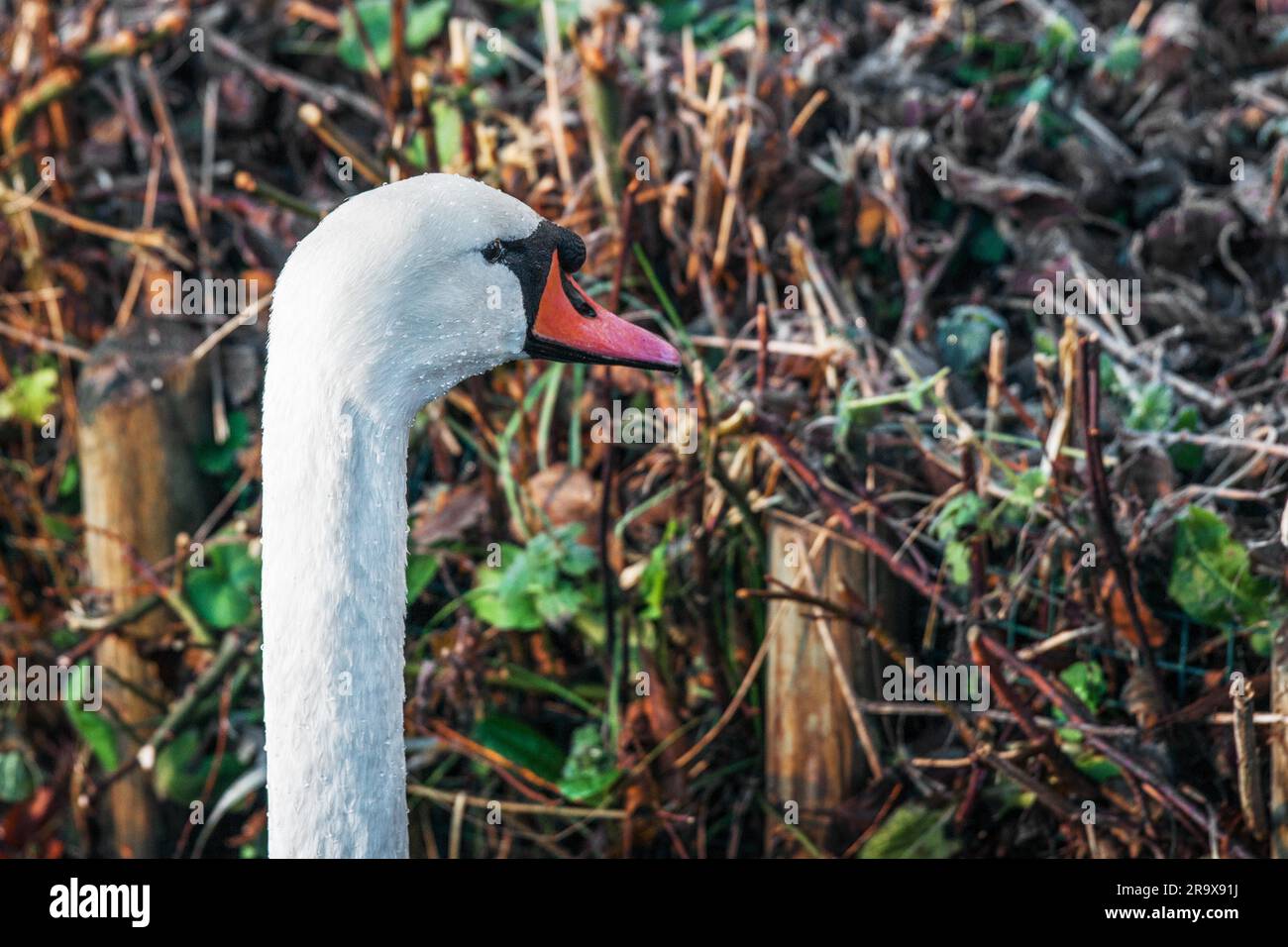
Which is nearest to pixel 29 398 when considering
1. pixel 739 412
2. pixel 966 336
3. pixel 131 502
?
pixel 131 502

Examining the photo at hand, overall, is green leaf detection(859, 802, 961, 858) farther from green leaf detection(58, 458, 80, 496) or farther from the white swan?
green leaf detection(58, 458, 80, 496)

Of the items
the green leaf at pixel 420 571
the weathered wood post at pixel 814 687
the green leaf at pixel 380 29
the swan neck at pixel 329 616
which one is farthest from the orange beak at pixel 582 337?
the green leaf at pixel 380 29

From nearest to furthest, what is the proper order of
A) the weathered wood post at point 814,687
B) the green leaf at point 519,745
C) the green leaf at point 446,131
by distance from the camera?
the weathered wood post at point 814,687 → the green leaf at point 519,745 → the green leaf at point 446,131

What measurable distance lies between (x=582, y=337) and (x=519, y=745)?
1.33 m

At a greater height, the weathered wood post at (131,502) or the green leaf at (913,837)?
the weathered wood post at (131,502)

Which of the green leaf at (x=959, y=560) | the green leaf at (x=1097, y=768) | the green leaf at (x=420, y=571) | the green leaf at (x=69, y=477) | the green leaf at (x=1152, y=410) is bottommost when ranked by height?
the green leaf at (x=1097, y=768)

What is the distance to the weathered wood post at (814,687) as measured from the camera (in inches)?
111

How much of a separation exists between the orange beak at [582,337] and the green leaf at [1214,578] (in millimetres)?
1105

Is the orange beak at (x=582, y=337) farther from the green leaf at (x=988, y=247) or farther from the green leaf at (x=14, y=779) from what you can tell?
the green leaf at (x=14, y=779)

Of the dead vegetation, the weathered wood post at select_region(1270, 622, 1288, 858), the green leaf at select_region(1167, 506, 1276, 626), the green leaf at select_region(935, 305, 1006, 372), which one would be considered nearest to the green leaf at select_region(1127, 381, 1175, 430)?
the dead vegetation

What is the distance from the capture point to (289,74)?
171 inches

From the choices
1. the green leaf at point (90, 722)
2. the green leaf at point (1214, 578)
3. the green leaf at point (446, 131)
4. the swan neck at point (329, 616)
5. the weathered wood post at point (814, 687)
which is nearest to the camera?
the swan neck at point (329, 616)

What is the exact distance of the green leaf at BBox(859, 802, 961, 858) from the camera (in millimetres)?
2699

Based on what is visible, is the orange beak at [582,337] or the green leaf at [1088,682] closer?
the orange beak at [582,337]
